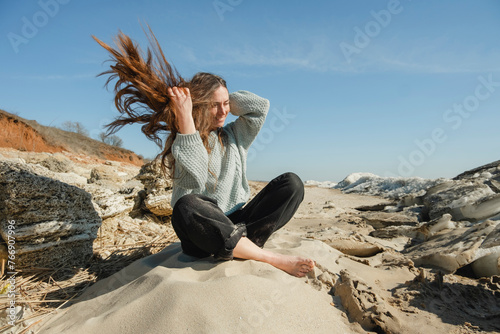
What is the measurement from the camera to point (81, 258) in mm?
2656

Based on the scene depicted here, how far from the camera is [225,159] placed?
2547 mm

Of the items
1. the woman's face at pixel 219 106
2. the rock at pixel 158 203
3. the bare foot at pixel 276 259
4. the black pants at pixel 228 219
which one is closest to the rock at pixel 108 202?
the rock at pixel 158 203

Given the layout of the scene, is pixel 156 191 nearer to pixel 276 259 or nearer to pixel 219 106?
pixel 219 106

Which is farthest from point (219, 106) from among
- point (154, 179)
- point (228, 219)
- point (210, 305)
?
point (154, 179)

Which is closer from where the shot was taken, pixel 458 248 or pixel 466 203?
pixel 458 248

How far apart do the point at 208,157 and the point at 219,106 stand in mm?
478

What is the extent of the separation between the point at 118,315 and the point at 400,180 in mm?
10766

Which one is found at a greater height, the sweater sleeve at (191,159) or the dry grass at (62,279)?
the sweater sleeve at (191,159)

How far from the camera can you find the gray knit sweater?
7.22 ft

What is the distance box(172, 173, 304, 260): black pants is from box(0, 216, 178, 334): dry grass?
2.77 ft

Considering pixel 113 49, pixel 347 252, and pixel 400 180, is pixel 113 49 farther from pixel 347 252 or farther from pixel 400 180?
pixel 400 180

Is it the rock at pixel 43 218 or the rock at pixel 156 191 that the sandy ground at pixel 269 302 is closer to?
the rock at pixel 43 218

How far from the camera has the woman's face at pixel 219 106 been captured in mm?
2521

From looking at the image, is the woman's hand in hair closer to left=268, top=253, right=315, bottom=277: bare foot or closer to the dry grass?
left=268, top=253, right=315, bottom=277: bare foot
